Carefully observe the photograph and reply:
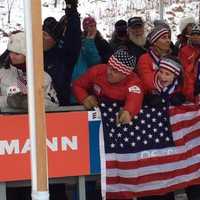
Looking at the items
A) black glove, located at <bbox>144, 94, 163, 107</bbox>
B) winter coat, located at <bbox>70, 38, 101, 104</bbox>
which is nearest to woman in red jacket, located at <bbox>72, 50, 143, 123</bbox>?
black glove, located at <bbox>144, 94, 163, 107</bbox>

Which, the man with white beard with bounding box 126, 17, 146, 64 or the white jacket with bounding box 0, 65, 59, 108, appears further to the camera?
the man with white beard with bounding box 126, 17, 146, 64

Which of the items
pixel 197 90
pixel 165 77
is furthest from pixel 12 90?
pixel 197 90

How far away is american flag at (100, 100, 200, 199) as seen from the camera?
5066 millimetres

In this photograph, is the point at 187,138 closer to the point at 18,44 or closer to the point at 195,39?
the point at 195,39

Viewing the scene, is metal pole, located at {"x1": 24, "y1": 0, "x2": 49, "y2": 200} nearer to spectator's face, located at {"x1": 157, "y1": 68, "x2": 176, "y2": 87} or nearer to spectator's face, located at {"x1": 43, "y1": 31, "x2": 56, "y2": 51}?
spectator's face, located at {"x1": 157, "y1": 68, "x2": 176, "y2": 87}

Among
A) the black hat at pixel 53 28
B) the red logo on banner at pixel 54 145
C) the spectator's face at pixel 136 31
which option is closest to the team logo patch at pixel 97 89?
the red logo on banner at pixel 54 145

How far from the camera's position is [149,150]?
5125mm

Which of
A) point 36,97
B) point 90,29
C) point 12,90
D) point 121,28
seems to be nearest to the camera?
point 36,97

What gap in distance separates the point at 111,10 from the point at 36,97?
1485cm

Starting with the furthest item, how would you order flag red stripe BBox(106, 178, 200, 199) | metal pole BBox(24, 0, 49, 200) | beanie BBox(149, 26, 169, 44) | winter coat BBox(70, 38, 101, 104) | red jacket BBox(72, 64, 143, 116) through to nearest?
winter coat BBox(70, 38, 101, 104), beanie BBox(149, 26, 169, 44), flag red stripe BBox(106, 178, 200, 199), red jacket BBox(72, 64, 143, 116), metal pole BBox(24, 0, 49, 200)

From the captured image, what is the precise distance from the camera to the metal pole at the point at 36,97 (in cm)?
375

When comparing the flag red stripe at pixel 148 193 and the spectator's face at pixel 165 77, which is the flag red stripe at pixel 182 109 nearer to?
the spectator's face at pixel 165 77

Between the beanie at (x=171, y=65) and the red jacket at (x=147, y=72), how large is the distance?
0.09 metres

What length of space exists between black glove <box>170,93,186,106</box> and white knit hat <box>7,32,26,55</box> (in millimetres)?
1237
